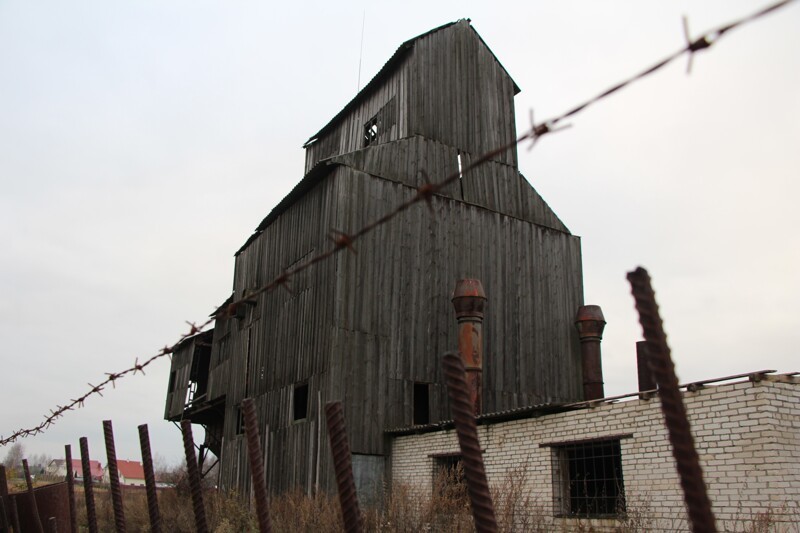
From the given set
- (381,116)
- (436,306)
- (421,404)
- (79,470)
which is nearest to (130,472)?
(79,470)

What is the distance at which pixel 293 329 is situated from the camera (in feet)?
60.4

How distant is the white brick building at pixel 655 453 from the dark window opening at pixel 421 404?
261 centimetres

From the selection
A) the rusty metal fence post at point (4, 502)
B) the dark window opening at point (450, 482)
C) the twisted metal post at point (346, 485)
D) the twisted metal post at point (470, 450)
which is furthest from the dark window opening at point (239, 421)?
the twisted metal post at point (470, 450)

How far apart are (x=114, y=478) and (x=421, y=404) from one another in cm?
1178

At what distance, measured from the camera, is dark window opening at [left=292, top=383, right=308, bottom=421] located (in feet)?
57.6

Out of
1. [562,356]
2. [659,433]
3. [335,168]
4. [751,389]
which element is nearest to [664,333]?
[751,389]

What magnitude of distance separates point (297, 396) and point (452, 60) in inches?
434

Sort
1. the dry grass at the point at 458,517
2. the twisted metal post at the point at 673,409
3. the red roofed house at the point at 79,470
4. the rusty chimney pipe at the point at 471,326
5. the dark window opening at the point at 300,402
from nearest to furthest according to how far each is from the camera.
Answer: the twisted metal post at the point at 673,409
the dry grass at the point at 458,517
the rusty chimney pipe at the point at 471,326
the dark window opening at the point at 300,402
the red roofed house at the point at 79,470

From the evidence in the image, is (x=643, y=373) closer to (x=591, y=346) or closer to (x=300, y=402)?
(x=591, y=346)

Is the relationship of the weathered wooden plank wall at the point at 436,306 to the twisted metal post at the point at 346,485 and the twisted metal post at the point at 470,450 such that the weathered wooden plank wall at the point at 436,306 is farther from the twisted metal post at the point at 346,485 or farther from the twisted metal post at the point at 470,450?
the twisted metal post at the point at 470,450

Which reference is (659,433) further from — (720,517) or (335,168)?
(335,168)

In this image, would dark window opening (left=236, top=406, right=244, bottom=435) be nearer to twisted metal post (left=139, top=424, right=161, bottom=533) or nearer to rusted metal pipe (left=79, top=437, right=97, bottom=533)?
rusted metal pipe (left=79, top=437, right=97, bottom=533)

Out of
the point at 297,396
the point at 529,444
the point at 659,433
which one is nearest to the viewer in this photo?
the point at 659,433

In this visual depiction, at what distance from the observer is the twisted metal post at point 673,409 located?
203 cm
